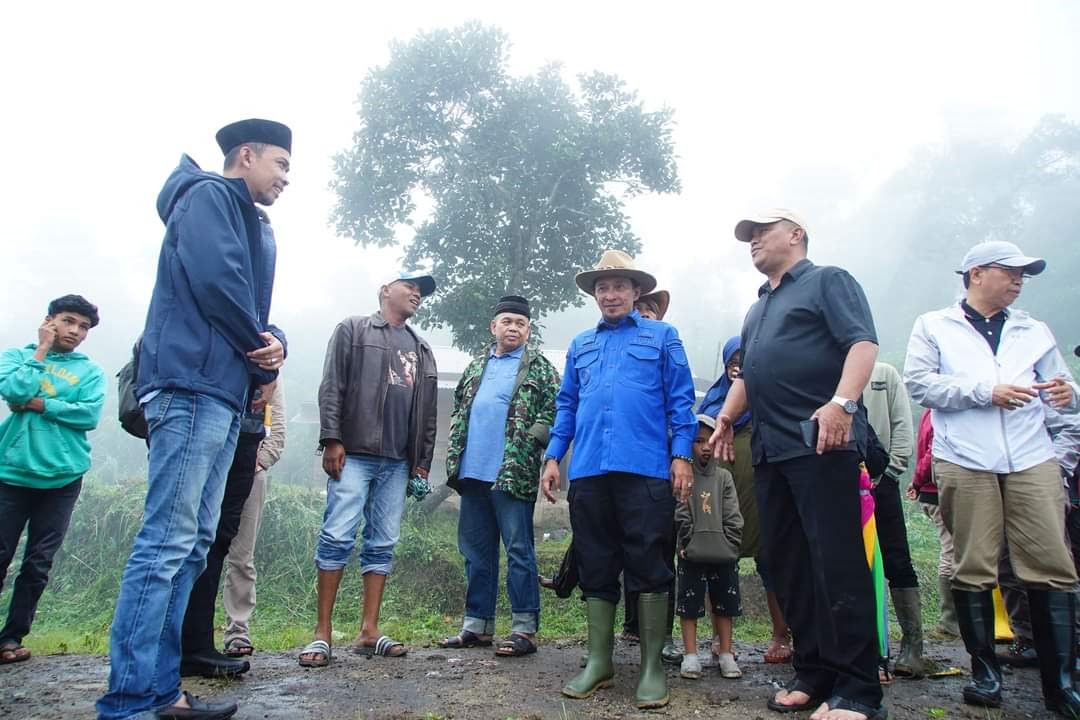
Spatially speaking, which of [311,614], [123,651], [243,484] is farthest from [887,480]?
[311,614]

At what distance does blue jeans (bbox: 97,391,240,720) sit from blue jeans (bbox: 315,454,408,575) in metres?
1.37

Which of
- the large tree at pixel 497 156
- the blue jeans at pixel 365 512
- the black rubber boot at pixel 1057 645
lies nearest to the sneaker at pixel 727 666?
the black rubber boot at pixel 1057 645

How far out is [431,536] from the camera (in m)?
11.1

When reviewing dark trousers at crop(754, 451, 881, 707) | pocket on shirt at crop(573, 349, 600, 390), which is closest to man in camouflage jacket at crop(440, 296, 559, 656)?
pocket on shirt at crop(573, 349, 600, 390)

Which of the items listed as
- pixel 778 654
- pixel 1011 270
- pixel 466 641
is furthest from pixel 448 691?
pixel 1011 270

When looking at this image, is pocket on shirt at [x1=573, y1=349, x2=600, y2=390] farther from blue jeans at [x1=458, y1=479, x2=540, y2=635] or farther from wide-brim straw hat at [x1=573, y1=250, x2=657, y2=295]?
blue jeans at [x1=458, y1=479, x2=540, y2=635]

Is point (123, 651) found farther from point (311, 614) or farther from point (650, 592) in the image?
point (311, 614)

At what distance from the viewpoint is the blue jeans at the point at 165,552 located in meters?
2.46

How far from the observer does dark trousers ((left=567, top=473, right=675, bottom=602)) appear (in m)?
3.42

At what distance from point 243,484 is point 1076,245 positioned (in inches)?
1714

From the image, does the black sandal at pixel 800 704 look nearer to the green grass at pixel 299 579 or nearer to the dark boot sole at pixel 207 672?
the dark boot sole at pixel 207 672

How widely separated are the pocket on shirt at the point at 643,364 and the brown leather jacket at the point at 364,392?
1.62 meters

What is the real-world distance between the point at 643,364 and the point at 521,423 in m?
1.18

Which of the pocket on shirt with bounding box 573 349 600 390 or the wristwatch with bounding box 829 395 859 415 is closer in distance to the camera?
the wristwatch with bounding box 829 395 859 415
